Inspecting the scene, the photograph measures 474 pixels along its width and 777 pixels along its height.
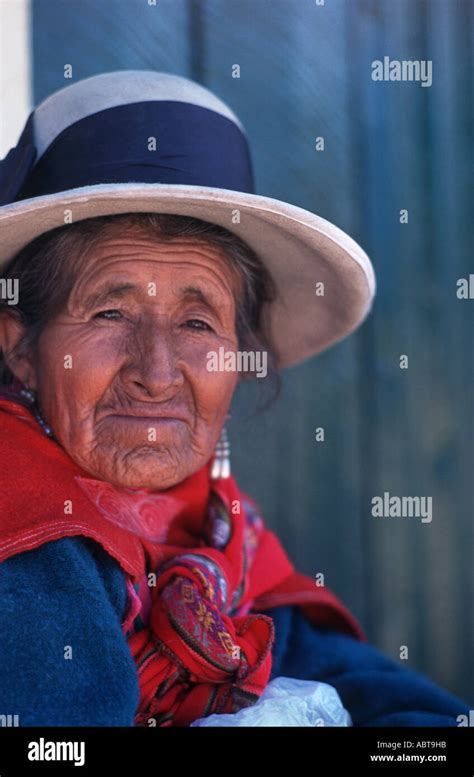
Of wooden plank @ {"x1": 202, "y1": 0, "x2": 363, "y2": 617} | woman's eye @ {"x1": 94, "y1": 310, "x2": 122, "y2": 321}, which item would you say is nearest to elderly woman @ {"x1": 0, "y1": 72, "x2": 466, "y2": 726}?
woman's eye @ {"x1": 94, "y1": 310, "x2": 122, "y2": 321}

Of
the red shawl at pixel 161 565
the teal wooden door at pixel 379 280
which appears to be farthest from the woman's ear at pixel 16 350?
the teal wooden door at pixel 379 280

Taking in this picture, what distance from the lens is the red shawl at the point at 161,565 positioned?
1.55 meters

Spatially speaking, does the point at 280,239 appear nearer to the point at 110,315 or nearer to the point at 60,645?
the point at 110,315

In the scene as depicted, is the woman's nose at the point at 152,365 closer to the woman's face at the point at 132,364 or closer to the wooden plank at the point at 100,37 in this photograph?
the woman's face at the point at 132,364

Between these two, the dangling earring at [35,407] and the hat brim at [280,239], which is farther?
the dangling earring at [35,407]

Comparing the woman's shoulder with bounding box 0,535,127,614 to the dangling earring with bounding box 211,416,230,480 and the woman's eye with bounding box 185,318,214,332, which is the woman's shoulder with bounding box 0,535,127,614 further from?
the dangling earring with bounding box 211,416,230,480

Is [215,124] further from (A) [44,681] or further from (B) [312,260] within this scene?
(A) [44,681]

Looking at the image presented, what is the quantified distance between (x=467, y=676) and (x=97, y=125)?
2.22 metres

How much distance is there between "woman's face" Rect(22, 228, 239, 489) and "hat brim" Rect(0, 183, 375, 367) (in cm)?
10

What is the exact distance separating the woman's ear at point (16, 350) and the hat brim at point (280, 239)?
14 centimetres

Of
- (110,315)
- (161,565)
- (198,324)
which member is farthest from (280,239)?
(161,565)

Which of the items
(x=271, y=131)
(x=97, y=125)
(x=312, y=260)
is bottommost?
(x=312, y=260)
